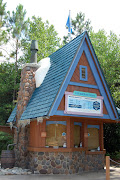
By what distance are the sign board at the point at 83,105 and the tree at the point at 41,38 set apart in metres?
16.8

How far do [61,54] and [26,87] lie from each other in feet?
9.16

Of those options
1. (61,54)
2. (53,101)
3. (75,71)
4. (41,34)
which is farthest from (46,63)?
(41,34)

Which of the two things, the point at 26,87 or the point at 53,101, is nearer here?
the point at 53,101

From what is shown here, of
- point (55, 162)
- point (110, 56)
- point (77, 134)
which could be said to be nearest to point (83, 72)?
point (77, 134)

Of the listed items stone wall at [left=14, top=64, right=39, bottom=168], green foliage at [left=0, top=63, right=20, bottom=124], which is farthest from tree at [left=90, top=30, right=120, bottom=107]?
green foliage at [left=0, top=63, right=20, bottom=124]

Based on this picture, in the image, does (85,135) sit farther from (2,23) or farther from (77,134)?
(2,23)

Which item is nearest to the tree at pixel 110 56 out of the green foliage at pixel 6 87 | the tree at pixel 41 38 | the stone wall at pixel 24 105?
the tree at pixel 41 38

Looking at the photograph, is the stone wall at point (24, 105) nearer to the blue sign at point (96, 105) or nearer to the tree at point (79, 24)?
the blue sign at point (96, 105)

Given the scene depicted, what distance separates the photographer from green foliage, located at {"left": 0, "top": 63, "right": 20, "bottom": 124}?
26.6 meters

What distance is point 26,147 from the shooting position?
12398mm

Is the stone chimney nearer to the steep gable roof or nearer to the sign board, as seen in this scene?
the steep gable roof

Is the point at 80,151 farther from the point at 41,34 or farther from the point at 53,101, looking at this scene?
the point at 41,34

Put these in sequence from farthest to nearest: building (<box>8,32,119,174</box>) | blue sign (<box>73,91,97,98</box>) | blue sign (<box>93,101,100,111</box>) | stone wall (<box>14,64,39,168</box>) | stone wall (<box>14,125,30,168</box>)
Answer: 1. stone wall (<box>14,64,39,168</box>)
2. stone wall (<box>14,125,30,168</box>)
3. blue sign (<box>93,101,100,111</box>)
4. blue sign (<box>73,91,97,98</box>)
5. building (<box>8,32,119,174</box>)

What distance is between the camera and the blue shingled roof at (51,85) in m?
10.8
